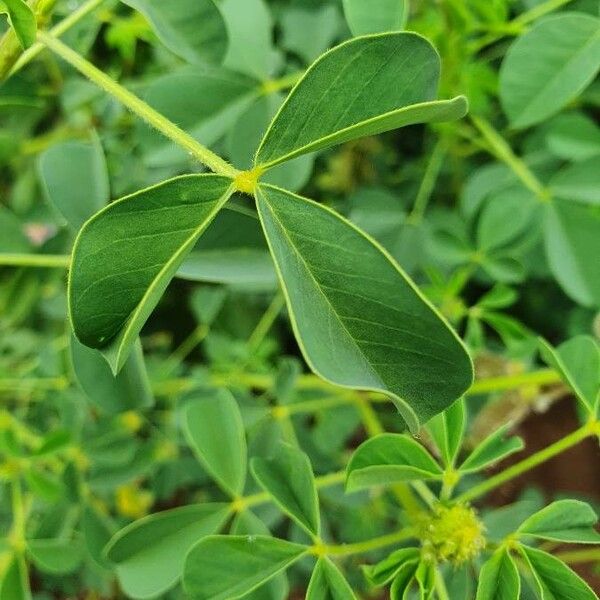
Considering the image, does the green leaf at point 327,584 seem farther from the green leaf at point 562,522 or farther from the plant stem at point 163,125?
the plant stem at point 163,125

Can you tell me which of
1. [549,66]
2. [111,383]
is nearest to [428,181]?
[549,66]

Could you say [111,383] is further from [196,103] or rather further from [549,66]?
[549,66]

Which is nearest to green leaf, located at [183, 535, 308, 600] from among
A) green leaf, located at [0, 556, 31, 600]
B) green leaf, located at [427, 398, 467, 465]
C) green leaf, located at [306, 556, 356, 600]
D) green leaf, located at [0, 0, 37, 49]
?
green leaf, located at [306, 556, 356, 600]

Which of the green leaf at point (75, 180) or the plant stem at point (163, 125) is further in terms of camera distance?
the green leaf at point (75, 180)

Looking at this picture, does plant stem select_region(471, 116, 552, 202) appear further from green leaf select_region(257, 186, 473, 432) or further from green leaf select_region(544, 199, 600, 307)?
green leaf select_region(257, 186, 473, 432)

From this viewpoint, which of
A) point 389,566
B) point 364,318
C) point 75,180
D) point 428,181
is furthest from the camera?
point 428,181

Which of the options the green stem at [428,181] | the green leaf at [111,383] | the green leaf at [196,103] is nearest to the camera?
the green leaf at [111,383]

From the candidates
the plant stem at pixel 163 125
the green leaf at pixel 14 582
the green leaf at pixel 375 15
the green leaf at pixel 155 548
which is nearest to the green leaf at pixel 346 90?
the plant stem at pixel 163 125
